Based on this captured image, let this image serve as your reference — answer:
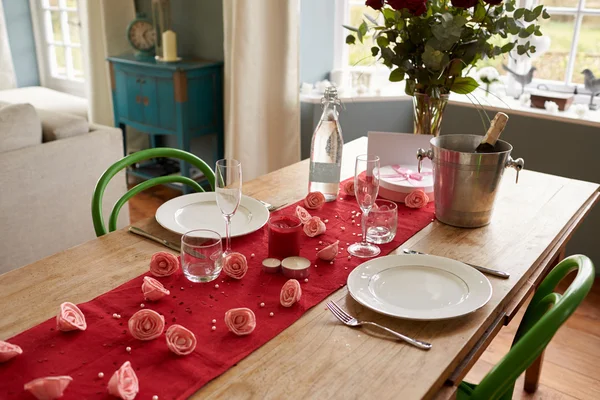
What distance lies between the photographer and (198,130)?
345 centimetres

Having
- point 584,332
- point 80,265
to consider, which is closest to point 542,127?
point 584,332

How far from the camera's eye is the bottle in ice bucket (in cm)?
151

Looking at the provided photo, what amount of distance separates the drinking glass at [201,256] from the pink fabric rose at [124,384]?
325 mm

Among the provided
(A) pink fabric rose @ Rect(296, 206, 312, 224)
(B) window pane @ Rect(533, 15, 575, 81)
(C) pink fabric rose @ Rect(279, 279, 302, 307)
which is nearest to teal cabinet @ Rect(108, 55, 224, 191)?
(B) window pane @ Rect(533, 15, 575, 81)

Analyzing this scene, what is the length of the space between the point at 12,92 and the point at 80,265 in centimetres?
401

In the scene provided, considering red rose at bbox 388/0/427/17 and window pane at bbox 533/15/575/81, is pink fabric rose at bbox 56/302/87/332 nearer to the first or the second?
red rose at bbox 388/0/427/17

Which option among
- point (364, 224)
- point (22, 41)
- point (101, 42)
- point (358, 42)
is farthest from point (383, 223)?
point (22, 41)

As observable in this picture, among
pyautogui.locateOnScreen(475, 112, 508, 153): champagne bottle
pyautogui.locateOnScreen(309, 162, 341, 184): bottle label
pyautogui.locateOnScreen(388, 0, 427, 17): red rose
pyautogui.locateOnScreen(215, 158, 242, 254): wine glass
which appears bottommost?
pyautogui.locateOnScreen(309, 162, 341, 184): bottle label

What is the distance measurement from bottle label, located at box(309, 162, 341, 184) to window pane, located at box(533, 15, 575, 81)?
6.34 feet

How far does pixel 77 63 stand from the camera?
4988 millimetres

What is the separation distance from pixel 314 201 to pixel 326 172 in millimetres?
97

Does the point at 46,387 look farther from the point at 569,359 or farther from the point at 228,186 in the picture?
the point at 569,359

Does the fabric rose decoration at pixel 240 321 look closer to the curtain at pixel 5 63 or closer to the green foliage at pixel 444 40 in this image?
the green foliage at pixel 444 40

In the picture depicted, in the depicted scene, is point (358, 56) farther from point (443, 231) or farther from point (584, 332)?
point (443, 231)
